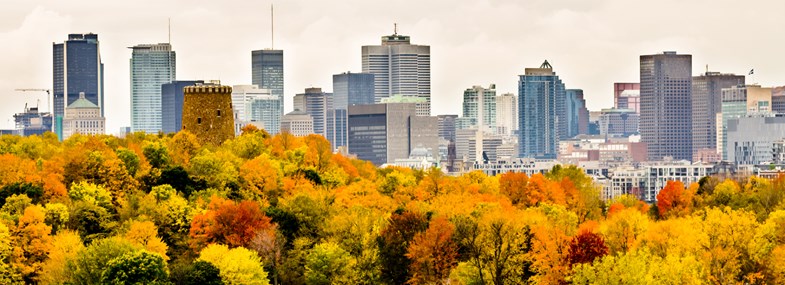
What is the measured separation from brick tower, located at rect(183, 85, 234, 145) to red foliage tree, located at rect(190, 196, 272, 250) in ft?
84.7

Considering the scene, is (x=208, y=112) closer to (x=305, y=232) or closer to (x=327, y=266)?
(x=305, y=232)

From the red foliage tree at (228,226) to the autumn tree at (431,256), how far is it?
706 centimetres

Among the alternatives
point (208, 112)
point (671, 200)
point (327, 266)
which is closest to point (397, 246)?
point (327, 266)

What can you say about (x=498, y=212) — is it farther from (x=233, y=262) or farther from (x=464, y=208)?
(x=233, y=262)

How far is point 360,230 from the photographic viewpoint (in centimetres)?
7894

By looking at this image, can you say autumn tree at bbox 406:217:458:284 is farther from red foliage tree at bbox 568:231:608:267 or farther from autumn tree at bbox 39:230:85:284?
autumn tree at bbox 39:230:85:284

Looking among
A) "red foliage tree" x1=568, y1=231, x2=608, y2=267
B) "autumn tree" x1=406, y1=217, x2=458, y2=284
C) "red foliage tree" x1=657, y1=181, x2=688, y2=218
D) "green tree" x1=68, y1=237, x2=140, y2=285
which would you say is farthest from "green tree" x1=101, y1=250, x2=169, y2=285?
"red foliage tree" x1=657, y1=181, x2=688, y2=218

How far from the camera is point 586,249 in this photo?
2889 inches

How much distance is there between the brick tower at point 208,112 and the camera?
106125 mm

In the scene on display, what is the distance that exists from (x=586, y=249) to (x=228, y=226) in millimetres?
15888

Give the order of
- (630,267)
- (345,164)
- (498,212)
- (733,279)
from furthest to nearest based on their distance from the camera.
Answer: (345,164) < (498,212) < (733,279) < (630,267)

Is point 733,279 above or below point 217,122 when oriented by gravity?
below

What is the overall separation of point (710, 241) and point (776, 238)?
387 centimetres

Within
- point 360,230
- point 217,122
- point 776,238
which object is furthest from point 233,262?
point 217,122
